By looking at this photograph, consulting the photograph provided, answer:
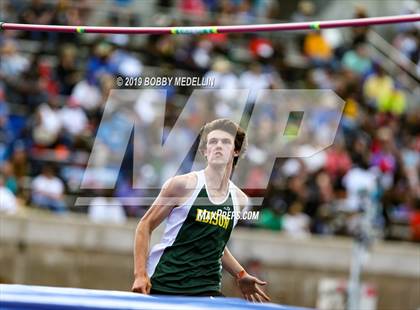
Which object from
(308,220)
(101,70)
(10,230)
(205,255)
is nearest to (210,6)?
(101,70)

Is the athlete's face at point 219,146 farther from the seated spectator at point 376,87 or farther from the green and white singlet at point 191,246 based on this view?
the seated spectator at point 376,87

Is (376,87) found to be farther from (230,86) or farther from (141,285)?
(141,285)

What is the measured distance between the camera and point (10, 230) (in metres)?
14.5

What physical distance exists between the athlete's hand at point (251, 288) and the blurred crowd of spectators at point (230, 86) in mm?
5774

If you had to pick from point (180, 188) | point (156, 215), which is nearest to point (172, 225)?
point (156, 215)

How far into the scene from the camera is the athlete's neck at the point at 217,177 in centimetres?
656

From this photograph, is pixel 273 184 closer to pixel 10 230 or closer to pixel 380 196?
pixel 380 196

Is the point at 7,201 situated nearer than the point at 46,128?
Yes

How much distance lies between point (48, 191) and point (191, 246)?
8.26m

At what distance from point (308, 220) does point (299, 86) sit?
2682 millimetres

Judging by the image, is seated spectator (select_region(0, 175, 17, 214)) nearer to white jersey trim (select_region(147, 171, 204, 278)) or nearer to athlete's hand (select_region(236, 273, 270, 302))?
athlete's hand (select_region(236, 273, 270, 302))

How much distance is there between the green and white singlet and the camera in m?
6.54

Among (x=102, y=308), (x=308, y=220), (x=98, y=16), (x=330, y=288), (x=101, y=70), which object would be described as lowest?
(x=102, y=308)

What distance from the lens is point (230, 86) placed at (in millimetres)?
13562
